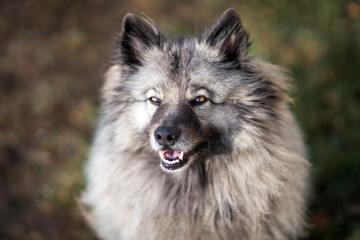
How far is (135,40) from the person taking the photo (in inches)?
110

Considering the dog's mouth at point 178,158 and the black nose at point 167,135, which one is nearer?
the black nose at point 167,135

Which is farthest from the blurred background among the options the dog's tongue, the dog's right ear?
the dog's tongue

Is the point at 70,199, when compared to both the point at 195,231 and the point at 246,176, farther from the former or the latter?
the point at 246,176

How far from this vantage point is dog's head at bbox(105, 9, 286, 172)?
2557mm

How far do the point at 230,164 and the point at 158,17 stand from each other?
3.79m

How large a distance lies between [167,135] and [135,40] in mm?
848

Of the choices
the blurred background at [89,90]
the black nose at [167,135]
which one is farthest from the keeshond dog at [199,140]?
the blurred background at [89,90]

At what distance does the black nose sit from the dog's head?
0.03m

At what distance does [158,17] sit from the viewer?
19.4ft

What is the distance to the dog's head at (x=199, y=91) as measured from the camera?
2557mm

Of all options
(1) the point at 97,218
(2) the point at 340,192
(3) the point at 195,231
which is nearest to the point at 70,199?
(1) the point at 97,218

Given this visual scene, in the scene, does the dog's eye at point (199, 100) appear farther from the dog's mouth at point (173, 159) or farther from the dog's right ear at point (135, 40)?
the dog's right ear at point (135, 40)

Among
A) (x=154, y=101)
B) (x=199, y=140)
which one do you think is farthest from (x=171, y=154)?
(x=154, y=101)

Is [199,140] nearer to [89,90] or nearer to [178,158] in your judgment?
[178,158]
